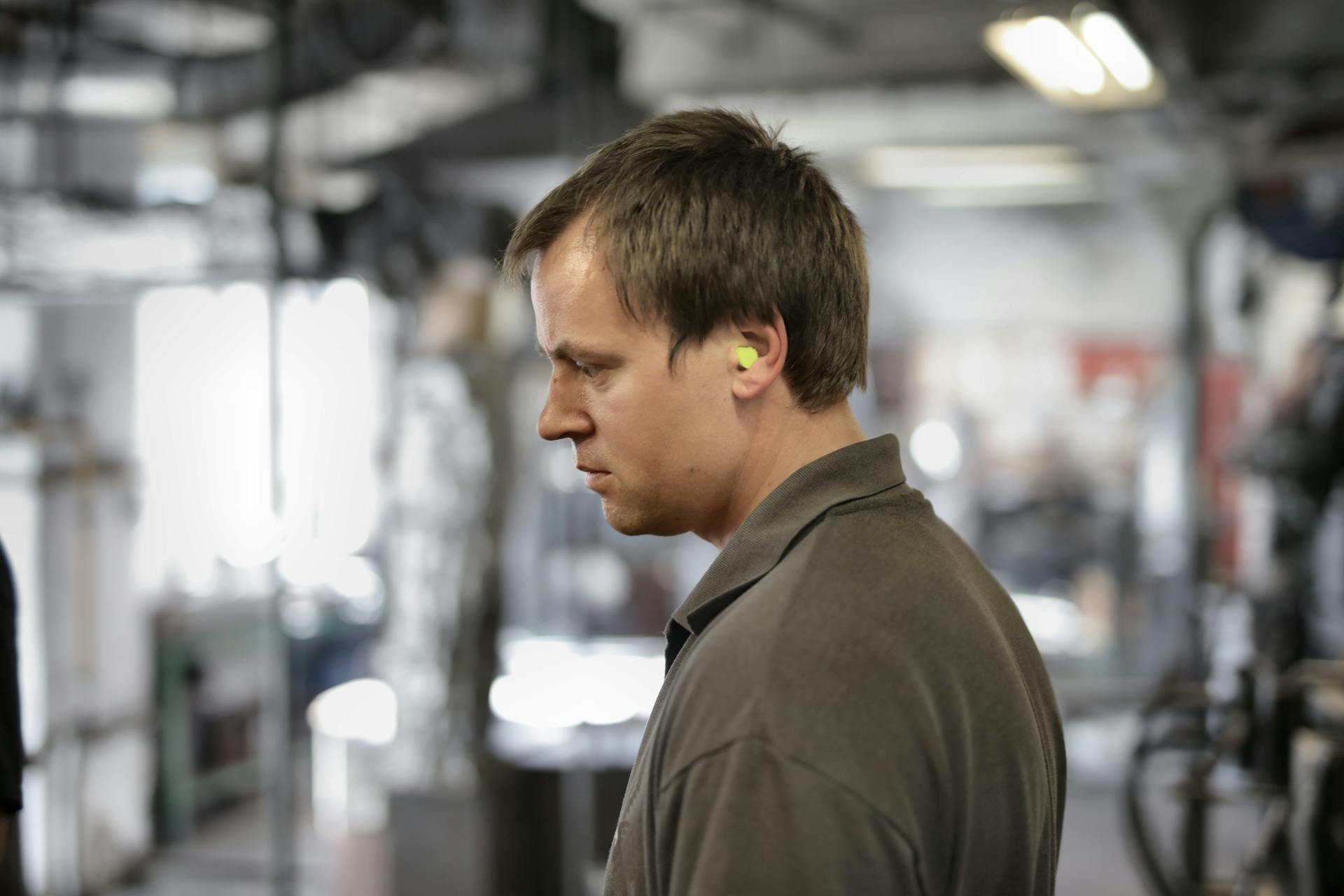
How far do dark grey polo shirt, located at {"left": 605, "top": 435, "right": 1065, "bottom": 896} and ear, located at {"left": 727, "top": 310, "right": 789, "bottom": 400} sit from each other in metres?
0.07

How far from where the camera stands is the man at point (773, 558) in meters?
0.74

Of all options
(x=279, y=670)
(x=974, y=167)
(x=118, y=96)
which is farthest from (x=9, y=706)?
(x=974, y=167)

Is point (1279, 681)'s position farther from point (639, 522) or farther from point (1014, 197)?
point (1014, 197)

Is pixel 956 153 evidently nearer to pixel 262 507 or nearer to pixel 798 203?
pixel 262 507

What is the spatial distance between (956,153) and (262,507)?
12.4 ft

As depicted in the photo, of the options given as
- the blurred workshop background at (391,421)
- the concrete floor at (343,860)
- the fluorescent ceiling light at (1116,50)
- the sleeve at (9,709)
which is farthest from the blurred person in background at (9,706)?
the fluorescent ceiling light at (1116,50)

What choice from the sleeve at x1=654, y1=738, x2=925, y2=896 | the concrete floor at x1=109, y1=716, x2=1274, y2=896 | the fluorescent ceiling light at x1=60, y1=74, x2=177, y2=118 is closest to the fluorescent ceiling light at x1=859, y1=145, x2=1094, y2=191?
the concrete floor at x1=109, y1=716, x2=1274, y2=896

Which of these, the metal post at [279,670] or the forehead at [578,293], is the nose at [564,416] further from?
the metal post at [279,670]

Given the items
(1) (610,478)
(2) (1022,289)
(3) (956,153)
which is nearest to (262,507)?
(1) (610,478)

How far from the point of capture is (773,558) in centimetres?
88

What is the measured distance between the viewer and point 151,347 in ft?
11.4

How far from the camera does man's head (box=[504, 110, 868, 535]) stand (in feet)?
2.95

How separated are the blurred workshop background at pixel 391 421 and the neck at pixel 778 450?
2.32m

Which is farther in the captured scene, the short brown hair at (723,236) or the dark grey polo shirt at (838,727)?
the short brown hair at (723,236)
